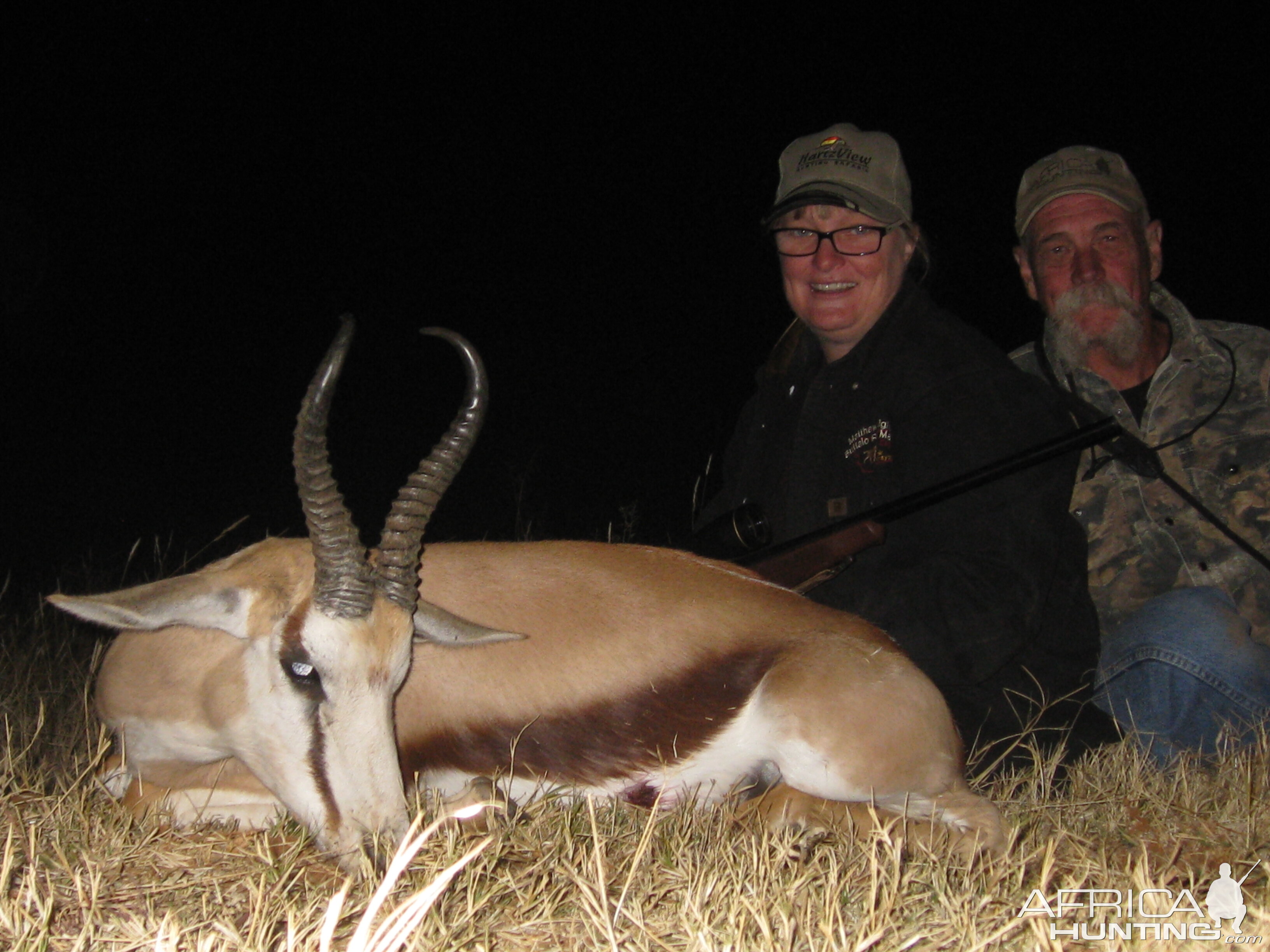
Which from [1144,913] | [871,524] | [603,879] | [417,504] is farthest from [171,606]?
[1144,913]

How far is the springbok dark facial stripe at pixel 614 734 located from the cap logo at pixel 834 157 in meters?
2.14

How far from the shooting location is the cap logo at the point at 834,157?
4055 millimetres

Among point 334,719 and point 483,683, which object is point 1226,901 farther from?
point 334,719

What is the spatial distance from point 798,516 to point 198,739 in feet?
7.49

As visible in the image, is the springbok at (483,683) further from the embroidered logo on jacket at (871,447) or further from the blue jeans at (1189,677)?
the blue jeans at (1189,677)

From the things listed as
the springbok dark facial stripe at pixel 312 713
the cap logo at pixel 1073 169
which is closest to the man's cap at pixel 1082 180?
the cap logo at pixel 1073 169

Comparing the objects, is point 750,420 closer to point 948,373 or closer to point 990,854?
point 948,373

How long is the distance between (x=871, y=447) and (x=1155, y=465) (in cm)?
125

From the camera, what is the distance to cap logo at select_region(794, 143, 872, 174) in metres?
4.05

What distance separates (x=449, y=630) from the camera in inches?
115

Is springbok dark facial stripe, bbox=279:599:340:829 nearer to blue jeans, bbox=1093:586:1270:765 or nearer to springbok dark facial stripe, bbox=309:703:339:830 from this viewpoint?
springbok dark facial stripe, bbox=309:703:339:830

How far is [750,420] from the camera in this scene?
15.5 feet

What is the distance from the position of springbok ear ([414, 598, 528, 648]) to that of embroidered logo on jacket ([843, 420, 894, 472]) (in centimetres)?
152

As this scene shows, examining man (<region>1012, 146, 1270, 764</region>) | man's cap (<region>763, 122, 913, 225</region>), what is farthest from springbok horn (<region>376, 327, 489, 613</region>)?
man (<region>1012, 146, 1270, 764</region>)
